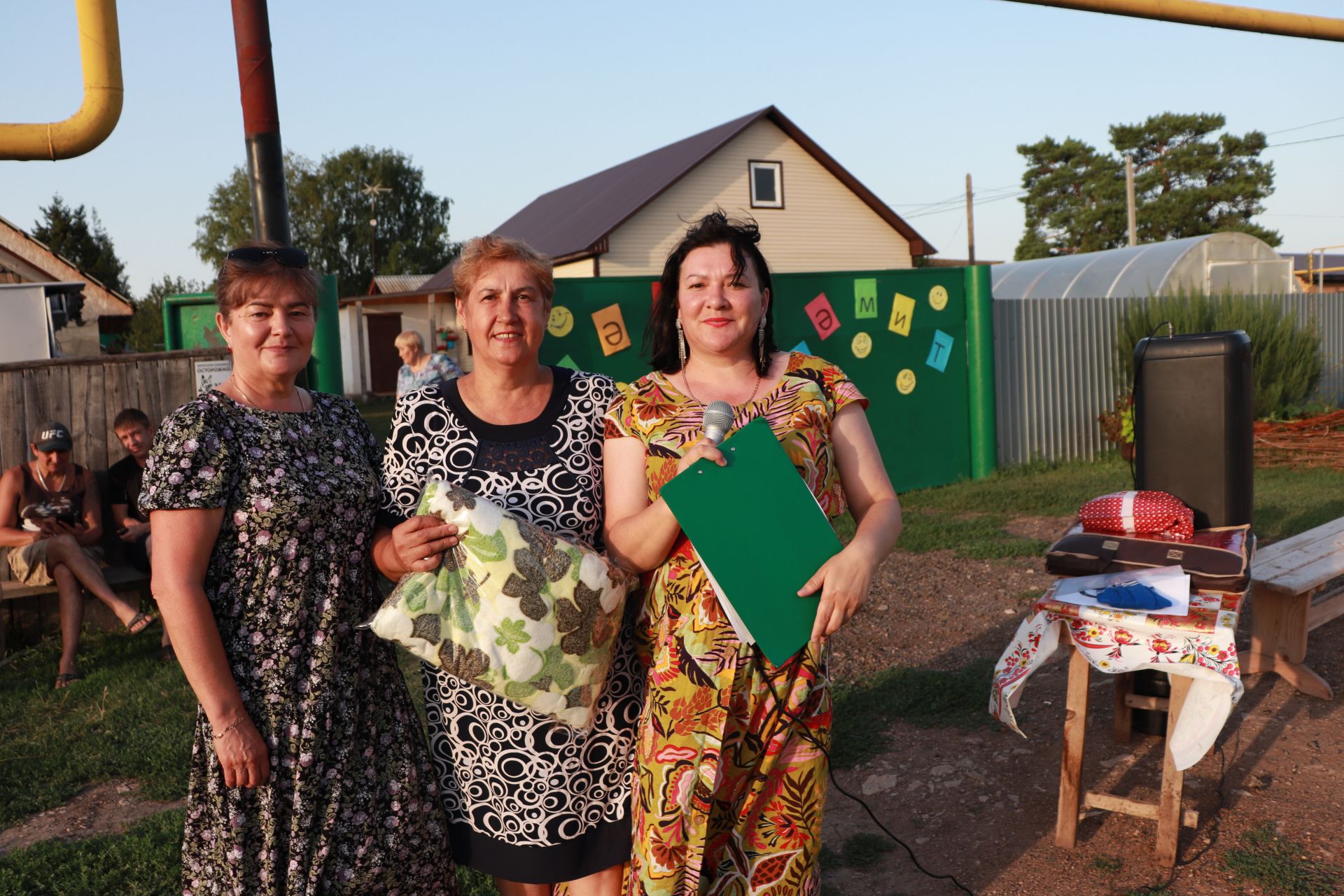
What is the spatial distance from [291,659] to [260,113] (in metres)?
3.13

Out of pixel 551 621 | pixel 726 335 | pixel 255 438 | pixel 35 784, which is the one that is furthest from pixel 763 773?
pixel 35 784

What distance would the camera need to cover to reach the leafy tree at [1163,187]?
39.7m

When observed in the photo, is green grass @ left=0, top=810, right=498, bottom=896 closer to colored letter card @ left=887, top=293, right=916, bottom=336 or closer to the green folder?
the green folder

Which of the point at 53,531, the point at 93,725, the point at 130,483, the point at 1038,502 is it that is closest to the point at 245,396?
the point at 93,725

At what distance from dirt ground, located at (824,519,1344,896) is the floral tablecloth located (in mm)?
510

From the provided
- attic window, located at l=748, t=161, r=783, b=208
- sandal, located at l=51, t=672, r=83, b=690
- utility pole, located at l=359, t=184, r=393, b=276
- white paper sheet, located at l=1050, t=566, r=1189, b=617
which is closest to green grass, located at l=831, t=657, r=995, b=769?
white paper sheet, located at l=1050, t=566, r=1189, b=617

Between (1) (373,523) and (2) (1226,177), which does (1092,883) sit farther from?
(2) (1226,177)

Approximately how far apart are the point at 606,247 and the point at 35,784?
19.8 meters

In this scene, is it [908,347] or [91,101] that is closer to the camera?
[91,101]

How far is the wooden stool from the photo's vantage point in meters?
3.32

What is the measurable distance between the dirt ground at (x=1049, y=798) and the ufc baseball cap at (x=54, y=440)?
2.85 metres

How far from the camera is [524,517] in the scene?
230cm

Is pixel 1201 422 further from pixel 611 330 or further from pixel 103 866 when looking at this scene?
pixel 611 330

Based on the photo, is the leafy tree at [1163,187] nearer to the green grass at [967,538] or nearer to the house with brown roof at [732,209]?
the house with brown roof at [732,209]
